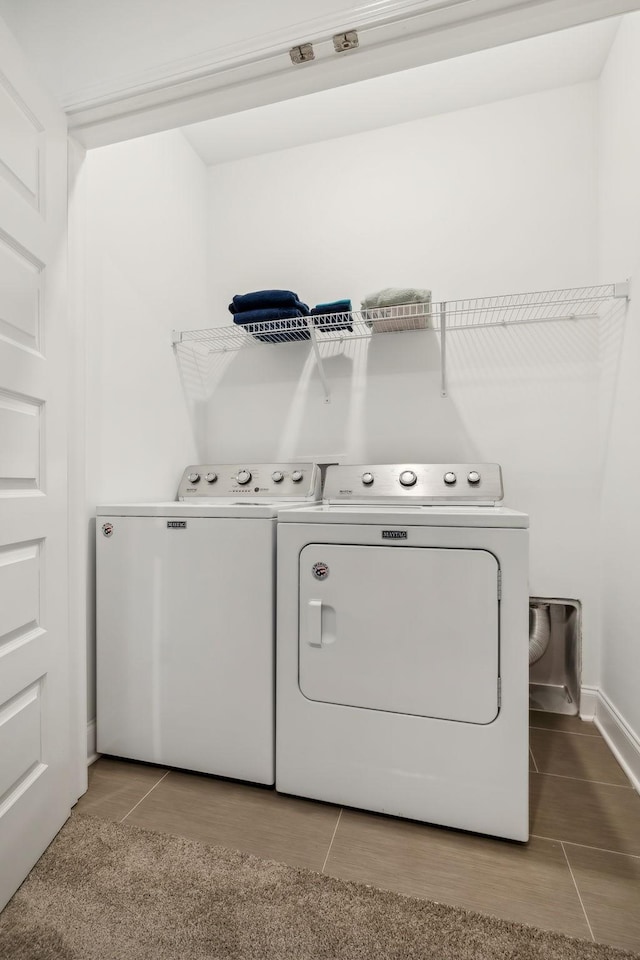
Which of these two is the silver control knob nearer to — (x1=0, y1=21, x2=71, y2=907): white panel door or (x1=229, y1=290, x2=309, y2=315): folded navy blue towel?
(x1=229, y1=290, x2=309, y2=315): folded navy blue towel

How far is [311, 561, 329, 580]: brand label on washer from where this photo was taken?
1364mm

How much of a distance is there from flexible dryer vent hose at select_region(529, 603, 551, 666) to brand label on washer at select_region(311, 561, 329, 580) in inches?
45.9

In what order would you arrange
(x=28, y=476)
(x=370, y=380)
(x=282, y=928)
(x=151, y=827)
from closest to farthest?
(x=282, y=928) → (x=28, y=476) → (x=151, y=827) → (x=370, y=380)

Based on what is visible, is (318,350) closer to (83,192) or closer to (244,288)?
(244,288)

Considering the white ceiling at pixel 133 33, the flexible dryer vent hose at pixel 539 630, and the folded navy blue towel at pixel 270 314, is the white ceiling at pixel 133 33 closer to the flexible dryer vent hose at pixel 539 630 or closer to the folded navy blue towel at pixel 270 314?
the folded navy blue towel at pixel 270 314

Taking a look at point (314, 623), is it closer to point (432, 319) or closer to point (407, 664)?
point (407, 664)

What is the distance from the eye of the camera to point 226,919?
984mm

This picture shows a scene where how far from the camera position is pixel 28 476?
3.68 feet

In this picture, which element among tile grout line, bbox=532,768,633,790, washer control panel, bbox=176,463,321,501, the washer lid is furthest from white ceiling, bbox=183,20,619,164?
tile grout line, bbox=532,768,633,790

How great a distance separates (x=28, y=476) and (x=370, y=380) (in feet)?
5.09

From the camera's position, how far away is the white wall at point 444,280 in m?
2.00

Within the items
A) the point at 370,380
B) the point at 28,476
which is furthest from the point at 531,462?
the point at 28,476

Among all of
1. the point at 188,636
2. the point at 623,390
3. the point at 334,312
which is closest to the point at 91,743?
the point at 188,636

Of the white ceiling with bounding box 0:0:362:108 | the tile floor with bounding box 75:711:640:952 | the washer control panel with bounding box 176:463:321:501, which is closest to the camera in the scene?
the tile floor with bounding box 75:711:640:952
